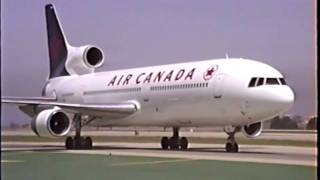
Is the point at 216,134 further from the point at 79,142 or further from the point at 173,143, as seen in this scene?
the point at 79,142

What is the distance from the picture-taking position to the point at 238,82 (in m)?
5.63

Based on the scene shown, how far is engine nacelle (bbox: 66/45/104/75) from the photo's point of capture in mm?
3902

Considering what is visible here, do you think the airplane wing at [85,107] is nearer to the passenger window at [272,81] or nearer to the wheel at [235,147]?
the wheel at [235,147]

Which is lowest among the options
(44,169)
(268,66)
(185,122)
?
(44,169)

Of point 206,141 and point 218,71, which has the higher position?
point 218,71

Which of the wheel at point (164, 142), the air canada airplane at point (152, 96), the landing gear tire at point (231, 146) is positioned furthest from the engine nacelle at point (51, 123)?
the landing gear tire at point (231, 146)

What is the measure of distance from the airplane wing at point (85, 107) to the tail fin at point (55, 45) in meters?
0.21

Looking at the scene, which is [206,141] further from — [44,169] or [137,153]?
[44,169]

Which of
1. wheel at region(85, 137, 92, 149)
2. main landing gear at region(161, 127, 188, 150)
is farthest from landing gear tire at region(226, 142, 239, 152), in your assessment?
wheel at region(85, 137, 92, 149)

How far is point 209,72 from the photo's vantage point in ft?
16.7

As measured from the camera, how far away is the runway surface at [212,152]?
155 inches

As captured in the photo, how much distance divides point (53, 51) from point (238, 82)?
2134 mm

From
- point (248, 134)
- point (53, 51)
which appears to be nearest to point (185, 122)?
point (248, 134)

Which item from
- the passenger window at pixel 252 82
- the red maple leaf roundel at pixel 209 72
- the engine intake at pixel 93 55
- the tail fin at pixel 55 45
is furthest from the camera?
the passenger window at pixel 252 82
